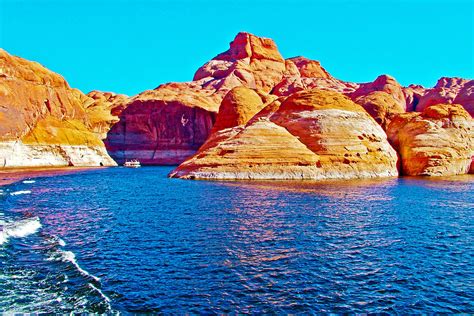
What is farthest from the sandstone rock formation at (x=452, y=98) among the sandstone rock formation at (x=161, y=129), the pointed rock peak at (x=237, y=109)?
the sandstone rock formation at (x=161, y=129)

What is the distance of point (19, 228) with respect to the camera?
85.0 ft

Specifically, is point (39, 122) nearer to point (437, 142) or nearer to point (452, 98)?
point (437, 142)

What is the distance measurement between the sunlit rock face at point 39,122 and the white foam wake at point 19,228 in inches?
3273

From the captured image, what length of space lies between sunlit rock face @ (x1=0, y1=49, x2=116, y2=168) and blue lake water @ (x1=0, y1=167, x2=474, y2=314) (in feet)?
267

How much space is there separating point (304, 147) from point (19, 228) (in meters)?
45.3

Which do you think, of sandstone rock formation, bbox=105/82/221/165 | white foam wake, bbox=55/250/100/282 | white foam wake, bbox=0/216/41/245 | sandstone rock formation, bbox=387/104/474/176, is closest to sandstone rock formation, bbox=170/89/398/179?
sandstone rock formation, bbox=387/104/474/176

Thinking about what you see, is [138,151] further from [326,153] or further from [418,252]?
[418,252]

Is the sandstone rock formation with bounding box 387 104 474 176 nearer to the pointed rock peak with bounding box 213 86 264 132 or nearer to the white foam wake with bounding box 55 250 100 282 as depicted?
the pointed rock peak with bounding box 213 86 264 132

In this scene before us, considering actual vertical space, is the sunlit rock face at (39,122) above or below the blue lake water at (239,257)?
above

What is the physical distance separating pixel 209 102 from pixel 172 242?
159981mm

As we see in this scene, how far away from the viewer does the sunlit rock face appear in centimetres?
10825

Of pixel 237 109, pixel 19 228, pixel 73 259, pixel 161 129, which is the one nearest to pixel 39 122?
pixel 161 129

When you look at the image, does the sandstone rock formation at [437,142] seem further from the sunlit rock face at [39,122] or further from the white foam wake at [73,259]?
the sunlit rock face at [39,122]

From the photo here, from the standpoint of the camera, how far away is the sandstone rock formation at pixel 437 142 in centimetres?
7438
